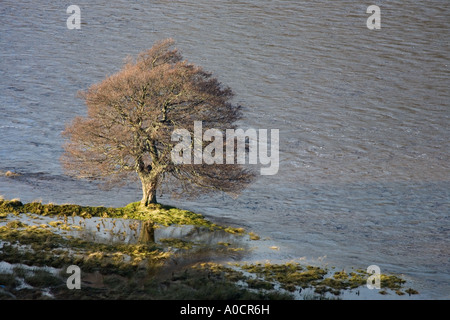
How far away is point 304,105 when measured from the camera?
238ft

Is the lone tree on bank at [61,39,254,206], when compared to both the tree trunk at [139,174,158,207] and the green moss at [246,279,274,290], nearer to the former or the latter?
the tree trunk at [139,174,158,207]

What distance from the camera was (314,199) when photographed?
174ft

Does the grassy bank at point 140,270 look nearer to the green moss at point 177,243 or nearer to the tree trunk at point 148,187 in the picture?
the green moss at point 177,243

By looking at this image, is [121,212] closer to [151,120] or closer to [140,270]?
[151,120]

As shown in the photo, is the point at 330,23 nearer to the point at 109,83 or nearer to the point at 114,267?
the point at 109,83

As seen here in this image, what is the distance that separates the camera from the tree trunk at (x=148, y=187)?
42656mm

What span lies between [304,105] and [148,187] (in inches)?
1301

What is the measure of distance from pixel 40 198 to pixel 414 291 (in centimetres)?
2495

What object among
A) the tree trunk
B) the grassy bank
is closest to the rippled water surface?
the grassy bank

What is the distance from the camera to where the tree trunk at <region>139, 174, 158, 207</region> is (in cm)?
4266

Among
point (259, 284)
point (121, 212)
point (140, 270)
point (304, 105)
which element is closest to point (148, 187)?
point (121, 212)

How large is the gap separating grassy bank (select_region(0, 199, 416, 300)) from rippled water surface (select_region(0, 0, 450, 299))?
136 inches
